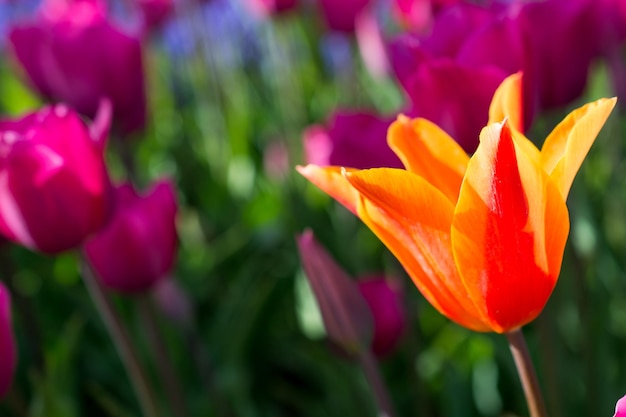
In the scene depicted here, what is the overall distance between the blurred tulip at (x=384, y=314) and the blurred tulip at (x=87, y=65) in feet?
1.19

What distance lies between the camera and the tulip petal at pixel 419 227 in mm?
437

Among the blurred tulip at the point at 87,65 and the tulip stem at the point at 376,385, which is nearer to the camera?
the tulip stem at the point at 376,385

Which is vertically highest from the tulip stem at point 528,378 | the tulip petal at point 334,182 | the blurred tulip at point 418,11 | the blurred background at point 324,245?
the tulip petal at point 334,182

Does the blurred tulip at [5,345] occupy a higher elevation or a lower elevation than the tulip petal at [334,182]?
lower

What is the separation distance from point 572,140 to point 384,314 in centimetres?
40

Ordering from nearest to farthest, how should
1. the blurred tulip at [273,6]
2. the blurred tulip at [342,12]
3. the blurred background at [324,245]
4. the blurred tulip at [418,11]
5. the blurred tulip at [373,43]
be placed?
1. the blurred background at [324,245]
2. the blurred tulip at [418,11]
3. the blurred tulip at [373,43]
4. the blurred tulip at [342,12]
5. the blurred tulip at [273,6]

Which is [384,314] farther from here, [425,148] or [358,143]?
[425,148]

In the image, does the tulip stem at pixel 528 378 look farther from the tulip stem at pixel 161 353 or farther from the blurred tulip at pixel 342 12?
the blurred tulip at pixel 342 12

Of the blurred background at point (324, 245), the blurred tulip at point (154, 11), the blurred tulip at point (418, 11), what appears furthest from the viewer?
the blurred tulip at point (154, 11)

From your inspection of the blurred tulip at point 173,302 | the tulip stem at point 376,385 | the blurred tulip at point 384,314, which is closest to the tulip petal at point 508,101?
the tulip stem at point 376,385

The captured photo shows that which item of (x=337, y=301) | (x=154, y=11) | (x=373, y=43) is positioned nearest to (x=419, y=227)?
(x=337, y=301)

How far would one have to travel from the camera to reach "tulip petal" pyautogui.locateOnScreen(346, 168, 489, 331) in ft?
1.43

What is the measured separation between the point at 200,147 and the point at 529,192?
4.63 ft

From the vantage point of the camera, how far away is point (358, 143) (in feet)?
2.58
